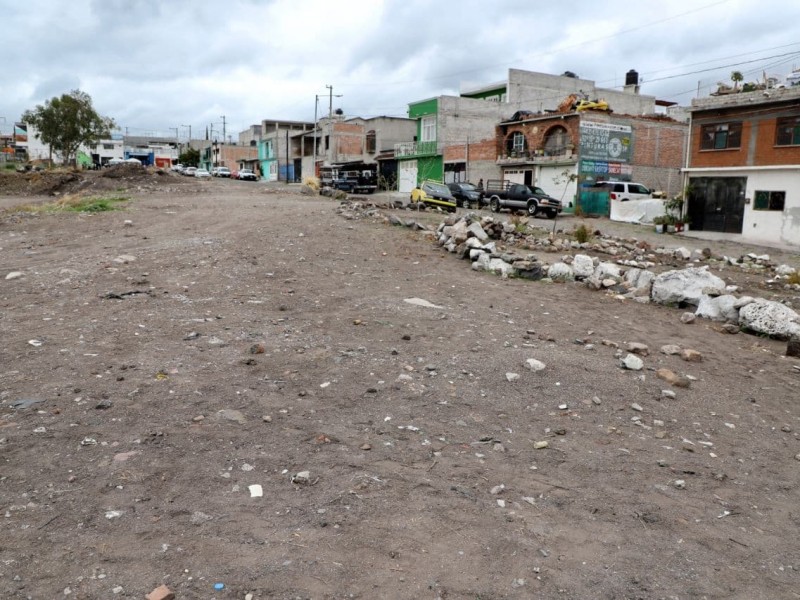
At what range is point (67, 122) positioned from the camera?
155ft

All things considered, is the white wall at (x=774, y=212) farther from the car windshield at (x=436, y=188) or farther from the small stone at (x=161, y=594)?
the small stone at (x=161, y=594)

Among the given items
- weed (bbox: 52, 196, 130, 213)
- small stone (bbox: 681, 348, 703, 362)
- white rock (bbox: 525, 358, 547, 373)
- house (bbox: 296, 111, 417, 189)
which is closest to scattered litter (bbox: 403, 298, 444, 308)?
white rock (bbox: 525, 358, 547, 373)

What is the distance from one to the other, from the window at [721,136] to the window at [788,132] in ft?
5.18

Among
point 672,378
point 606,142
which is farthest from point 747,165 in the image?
point 672,378

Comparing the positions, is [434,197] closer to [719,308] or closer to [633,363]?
[719,308]

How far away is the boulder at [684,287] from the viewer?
1010 centimetres

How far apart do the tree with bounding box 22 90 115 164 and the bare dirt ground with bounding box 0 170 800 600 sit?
45190 mm

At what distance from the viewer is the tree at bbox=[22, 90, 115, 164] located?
1844 inches

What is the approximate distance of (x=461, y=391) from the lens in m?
5.55

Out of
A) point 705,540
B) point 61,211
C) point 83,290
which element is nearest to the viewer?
point 705,540

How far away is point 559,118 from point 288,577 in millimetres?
36928

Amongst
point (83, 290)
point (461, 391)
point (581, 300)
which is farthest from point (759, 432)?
point (83, 290)

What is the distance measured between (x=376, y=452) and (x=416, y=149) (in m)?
46.0

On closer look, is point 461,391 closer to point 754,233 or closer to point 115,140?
point 754,233
